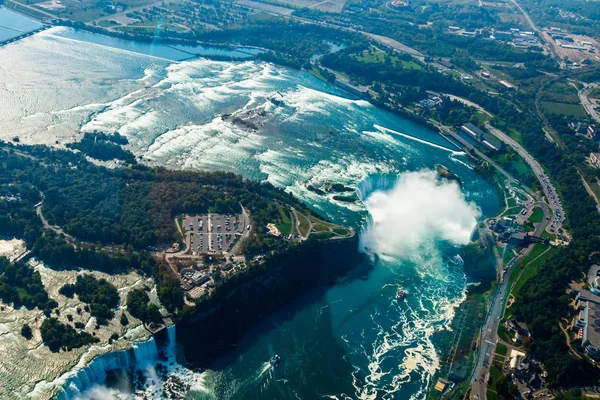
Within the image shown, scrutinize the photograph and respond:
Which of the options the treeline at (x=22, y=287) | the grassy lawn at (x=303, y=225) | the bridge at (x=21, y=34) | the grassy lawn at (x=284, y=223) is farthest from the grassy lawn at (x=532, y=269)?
the bridge at (x=21, y=34)

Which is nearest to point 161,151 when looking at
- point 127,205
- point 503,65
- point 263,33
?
point 127,205

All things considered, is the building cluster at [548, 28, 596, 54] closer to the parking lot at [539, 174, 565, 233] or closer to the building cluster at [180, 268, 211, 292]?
the parking lot at [539, 174, 565, 233]

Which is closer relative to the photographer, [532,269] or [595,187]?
[532,269]

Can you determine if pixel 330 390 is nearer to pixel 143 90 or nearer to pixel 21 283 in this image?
pixel 21 283

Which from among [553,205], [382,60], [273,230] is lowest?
[382,60]

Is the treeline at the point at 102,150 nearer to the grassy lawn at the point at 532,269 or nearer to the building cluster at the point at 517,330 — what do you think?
the grassy lawn at the point at 532,269

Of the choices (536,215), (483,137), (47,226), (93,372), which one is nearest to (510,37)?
(483,137)

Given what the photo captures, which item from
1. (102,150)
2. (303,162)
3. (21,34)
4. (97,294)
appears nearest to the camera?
(97,294)

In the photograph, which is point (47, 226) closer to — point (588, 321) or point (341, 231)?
point (341, 231)
